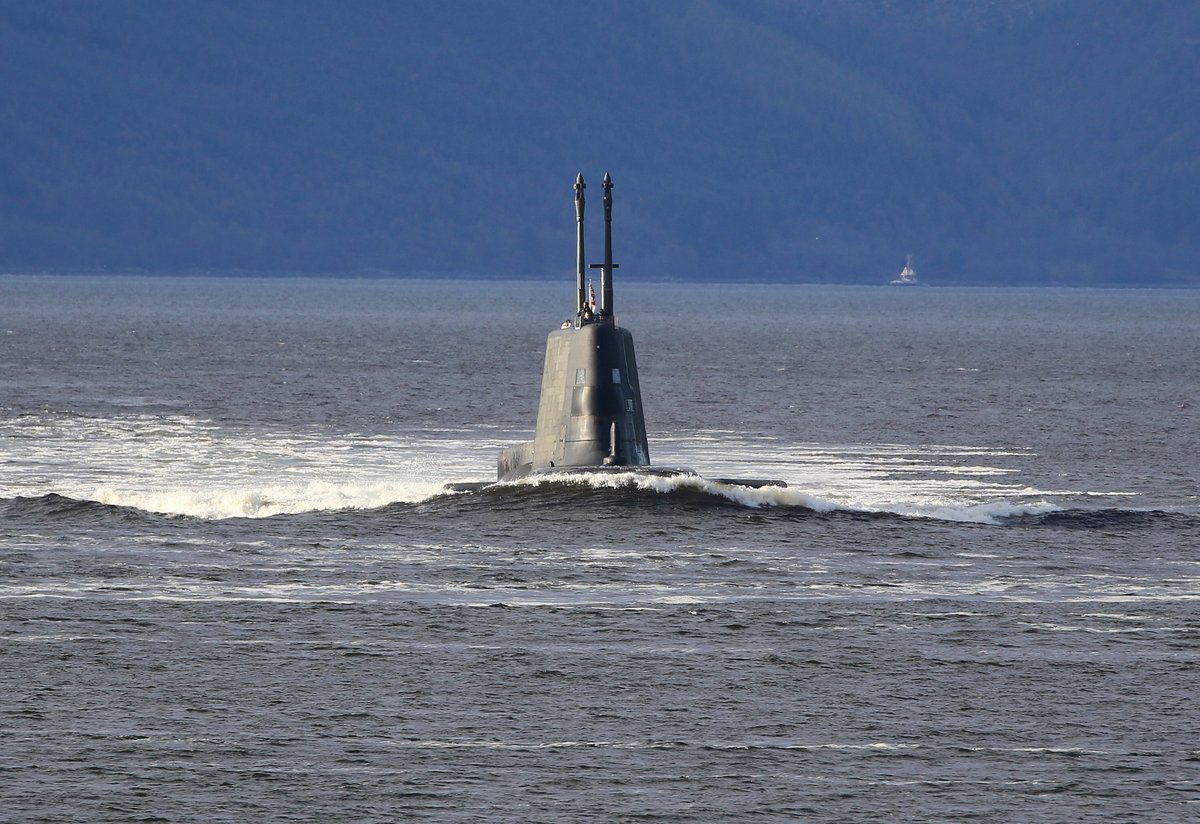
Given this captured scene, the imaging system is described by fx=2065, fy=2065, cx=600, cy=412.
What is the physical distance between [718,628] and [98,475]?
28.4 metres

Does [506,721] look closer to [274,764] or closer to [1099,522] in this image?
[274,764]

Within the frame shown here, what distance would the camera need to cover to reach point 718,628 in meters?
34.4

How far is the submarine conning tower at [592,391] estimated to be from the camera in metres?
47.8

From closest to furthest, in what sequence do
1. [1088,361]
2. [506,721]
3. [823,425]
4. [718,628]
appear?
[506,721], [718,628], [823,425], [1088,361]

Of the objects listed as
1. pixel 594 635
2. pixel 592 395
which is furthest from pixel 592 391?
pixel 594 635

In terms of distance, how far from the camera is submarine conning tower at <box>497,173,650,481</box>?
4784 centimetres

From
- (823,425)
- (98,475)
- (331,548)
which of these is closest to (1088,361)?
(823,425)

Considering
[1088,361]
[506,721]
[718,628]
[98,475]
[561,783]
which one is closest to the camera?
[561,783]

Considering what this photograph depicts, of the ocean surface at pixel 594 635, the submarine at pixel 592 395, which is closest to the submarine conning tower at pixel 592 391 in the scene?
the submarine at pixel 592 395

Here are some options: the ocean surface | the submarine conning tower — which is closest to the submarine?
the submarine conning tower

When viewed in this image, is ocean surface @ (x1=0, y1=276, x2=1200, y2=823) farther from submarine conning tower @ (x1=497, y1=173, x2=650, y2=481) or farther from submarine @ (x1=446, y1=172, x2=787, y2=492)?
submarine conning tower @ (x1=497, y1=173, x2=650, y2=481)

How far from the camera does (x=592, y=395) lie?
48.0m

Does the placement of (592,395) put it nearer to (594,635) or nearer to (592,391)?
(592,391)

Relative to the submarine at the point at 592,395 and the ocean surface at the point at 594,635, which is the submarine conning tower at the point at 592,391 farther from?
the ocean surface at the point at 594,635
